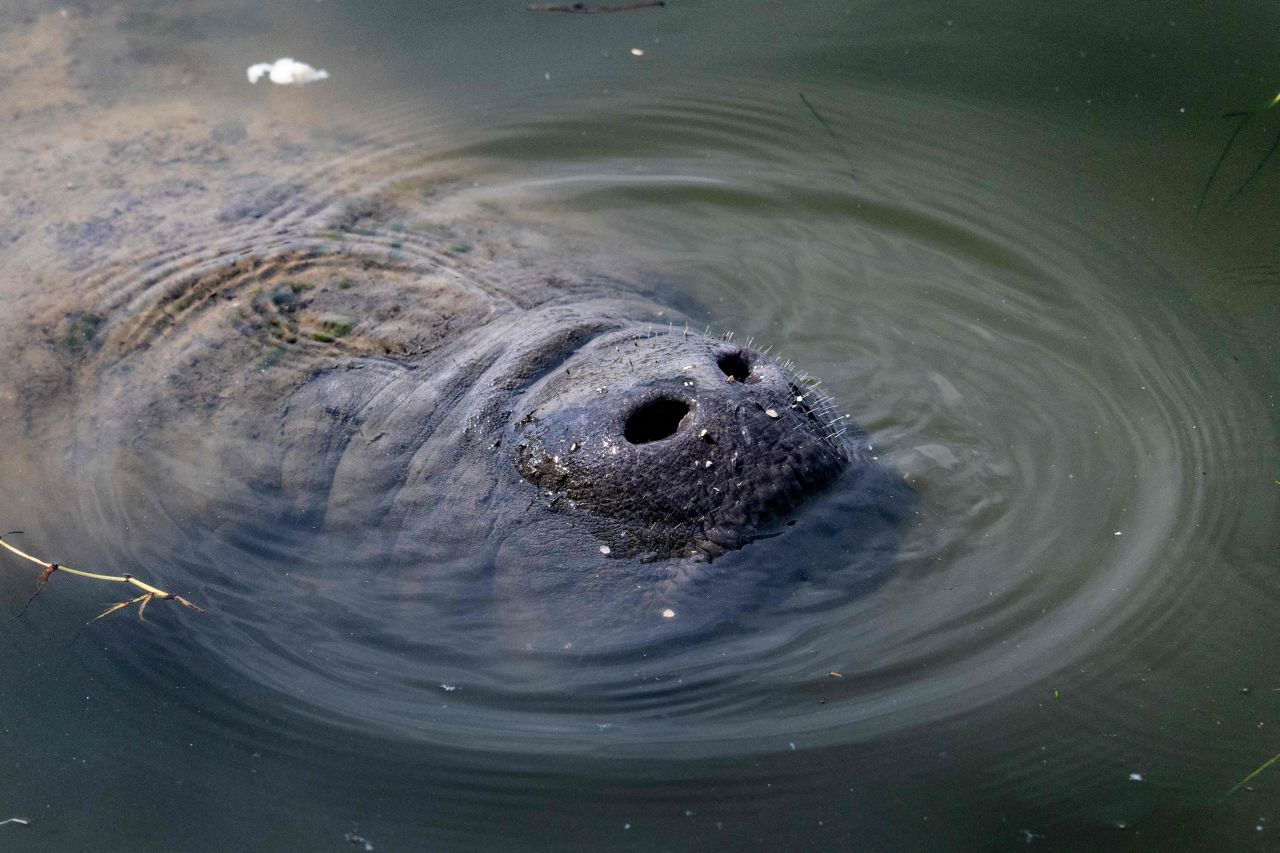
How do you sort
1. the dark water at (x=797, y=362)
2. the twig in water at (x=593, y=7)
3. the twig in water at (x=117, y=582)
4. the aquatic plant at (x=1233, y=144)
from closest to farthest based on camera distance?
the dark water at (x=797, y=362), the twig in water at (x=117, y=582), the aquatic plant at (x=1233, y=144), the twig in water at (x=593, y=7)

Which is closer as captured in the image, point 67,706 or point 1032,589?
point 67,706

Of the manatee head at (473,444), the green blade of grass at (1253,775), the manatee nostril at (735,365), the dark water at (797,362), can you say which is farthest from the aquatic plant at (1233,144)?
the manatee nostril at (735,365)

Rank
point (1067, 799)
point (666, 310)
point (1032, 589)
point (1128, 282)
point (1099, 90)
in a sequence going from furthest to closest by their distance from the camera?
1. point (1099, 90)
2. point (1128, 282)
3. point (666, 310)
4. point (1032, 589)
5. point (1067, 799)

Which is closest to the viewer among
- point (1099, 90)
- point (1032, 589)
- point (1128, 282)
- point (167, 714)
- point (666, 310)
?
point (167, 714)

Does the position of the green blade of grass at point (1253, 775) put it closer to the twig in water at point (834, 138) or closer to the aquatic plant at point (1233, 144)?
the aquatic plant at point (1233, 144)

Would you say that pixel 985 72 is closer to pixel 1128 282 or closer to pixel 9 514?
pixel 1128 282

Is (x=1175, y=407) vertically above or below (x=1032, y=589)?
above

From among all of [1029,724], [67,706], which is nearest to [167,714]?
[67,706]

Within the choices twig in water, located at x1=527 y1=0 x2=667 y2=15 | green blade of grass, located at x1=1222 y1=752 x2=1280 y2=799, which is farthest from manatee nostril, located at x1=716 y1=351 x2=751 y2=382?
twig in water, located at x1=527 y1=0 x2=667 y2=15
